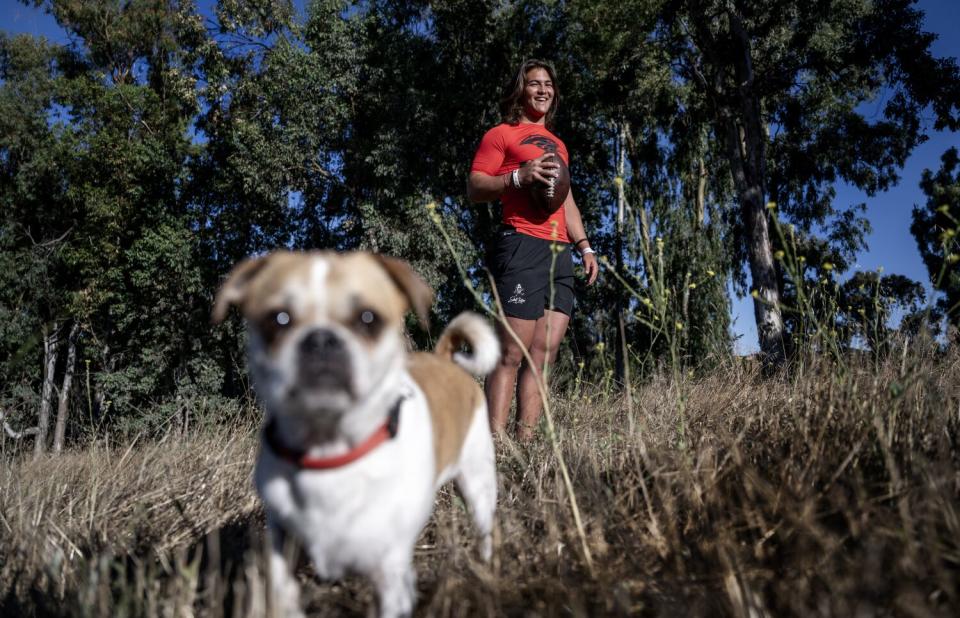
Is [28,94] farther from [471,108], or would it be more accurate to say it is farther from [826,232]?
[826,232]

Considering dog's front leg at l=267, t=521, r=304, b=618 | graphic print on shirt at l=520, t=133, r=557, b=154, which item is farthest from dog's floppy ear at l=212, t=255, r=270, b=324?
graphic print on shirt at l=520, t=133, r=557, b=154

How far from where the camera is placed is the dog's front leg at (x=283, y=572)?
156 centimetres

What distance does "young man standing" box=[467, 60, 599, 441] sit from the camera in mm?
3867

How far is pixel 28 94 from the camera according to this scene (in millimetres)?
22016

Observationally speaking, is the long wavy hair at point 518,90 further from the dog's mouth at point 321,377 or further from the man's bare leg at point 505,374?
the dog's mouth at point 321,377

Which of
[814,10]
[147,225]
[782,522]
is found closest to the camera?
[782,522]

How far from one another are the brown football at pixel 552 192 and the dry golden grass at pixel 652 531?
1.49 metres

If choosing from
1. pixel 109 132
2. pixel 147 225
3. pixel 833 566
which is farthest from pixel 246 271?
pixel 109 132

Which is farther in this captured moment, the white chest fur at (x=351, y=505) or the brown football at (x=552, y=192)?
the brown football at (x=552, y=192)

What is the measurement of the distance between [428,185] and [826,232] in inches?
464

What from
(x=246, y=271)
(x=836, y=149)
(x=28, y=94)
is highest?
(x=28, y=94)

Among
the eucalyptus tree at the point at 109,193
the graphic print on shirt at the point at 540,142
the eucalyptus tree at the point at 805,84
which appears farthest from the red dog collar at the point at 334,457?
the eucalyptus tree at the point at 109,193

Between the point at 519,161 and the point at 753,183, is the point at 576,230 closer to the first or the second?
the point at 519,161

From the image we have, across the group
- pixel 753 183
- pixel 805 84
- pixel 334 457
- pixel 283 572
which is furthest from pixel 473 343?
pixel 805 84
